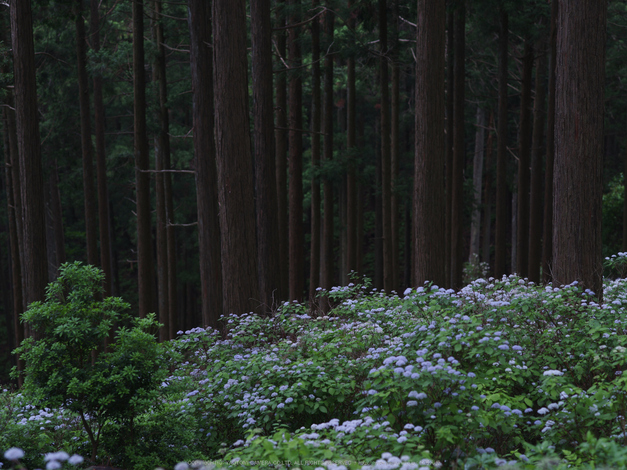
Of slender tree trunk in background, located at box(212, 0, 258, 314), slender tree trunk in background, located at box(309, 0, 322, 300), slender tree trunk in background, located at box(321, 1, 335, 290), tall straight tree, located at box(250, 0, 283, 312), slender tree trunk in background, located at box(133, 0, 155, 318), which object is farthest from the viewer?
slender tree trunk in background, located at box(321, 1, 335, 290)

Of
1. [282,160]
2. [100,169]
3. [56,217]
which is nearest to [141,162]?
[100,169]

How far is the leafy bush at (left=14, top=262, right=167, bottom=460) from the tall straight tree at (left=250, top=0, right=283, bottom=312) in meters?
5.51

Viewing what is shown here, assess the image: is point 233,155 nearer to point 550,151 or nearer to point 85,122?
point 85,122

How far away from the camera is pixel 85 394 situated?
15.9 feet

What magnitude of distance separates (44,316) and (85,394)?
31.7 inches

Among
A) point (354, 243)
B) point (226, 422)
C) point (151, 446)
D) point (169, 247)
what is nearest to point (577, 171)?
point (226, 422)

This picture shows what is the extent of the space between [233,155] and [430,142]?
3216 millimetres

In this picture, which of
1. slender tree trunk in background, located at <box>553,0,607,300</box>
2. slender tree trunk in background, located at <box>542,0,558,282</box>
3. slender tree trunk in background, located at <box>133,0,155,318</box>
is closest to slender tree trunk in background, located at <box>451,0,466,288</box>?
slender tree trunk in background, located at <box>542,0,558,282</box>

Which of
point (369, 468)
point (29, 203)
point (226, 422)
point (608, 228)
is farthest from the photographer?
point (608, 228)

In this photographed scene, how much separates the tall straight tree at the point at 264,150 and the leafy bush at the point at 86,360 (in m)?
5.51

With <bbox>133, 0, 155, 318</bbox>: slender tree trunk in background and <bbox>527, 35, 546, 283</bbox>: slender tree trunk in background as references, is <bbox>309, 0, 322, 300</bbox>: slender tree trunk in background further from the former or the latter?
<bbox>527, 35, 546, 283</bbox>: slender tree trunk in background

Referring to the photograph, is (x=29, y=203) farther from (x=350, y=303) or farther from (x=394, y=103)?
(x=394, y=103)

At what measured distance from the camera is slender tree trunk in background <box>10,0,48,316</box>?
9445 millimetres

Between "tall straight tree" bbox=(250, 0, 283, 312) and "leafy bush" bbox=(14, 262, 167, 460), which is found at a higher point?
"tall straight tree" bbox=(250, 0, 283, 312)
